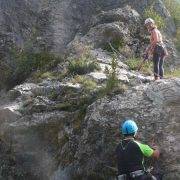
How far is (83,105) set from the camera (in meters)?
12.6

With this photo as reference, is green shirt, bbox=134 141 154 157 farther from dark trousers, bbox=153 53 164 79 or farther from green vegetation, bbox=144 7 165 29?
green vegetation, bbox=144 7 165 29

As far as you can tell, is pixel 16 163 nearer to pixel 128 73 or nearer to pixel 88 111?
pixel 88 111

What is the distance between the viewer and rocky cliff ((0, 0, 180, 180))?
37.0 ft

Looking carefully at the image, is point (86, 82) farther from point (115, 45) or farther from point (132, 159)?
point (132, 159)

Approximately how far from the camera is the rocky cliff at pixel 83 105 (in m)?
11.3

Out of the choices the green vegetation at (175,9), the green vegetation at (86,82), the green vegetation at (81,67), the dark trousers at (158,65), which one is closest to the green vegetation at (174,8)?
the green vegetation at (175,9)

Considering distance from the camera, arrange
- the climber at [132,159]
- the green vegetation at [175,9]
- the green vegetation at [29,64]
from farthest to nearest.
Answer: the green vegetation at [175,9] → the green vegetation at [29,64] → the climber at [132,159]

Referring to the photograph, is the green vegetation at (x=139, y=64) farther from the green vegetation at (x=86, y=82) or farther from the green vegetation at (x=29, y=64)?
the green vegetation at (x=29, y=64)

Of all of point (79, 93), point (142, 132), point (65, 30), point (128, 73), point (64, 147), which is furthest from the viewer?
point (65, 30)

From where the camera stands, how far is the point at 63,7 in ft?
62.5

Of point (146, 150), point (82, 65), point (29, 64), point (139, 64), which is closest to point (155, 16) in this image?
point (139, 64)

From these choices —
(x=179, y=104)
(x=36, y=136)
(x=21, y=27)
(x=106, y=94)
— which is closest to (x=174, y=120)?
(x=179, y=104)

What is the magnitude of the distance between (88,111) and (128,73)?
2.47 meters

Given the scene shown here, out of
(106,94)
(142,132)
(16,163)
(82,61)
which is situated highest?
(82,61)
